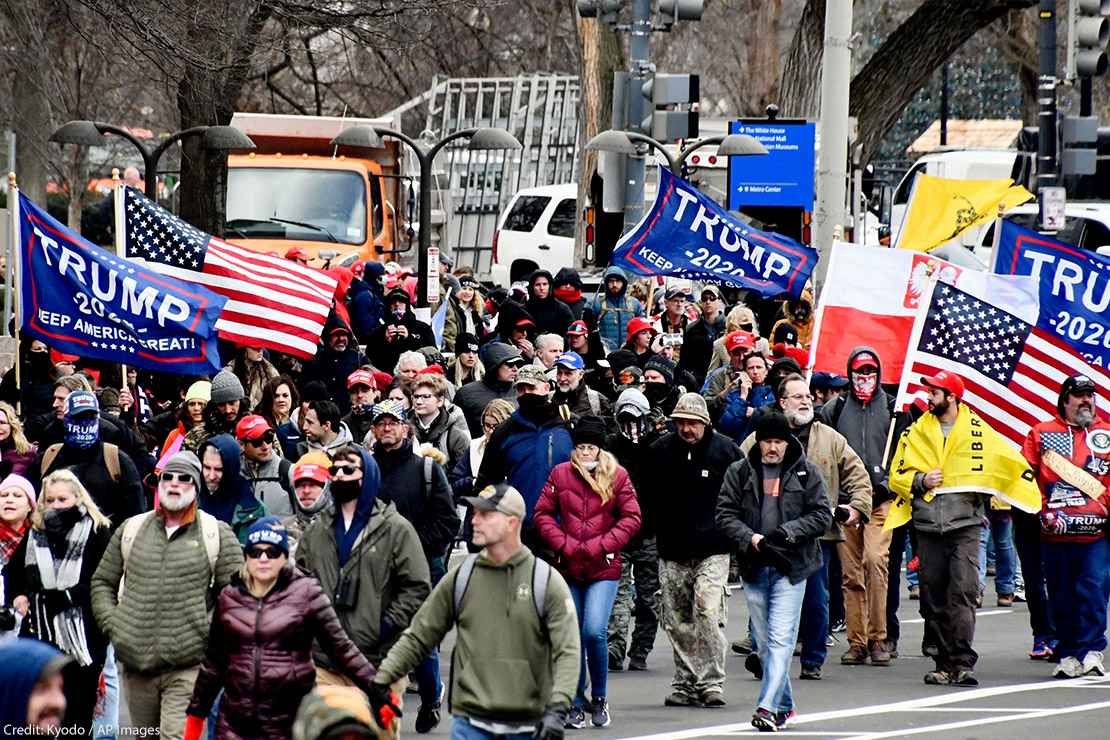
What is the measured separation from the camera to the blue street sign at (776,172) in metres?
29.3

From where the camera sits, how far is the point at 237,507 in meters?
10.9

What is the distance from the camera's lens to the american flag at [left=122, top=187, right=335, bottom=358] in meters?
15.1

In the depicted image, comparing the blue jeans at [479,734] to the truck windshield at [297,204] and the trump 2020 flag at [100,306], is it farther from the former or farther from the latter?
the truck windshield at [297,204]

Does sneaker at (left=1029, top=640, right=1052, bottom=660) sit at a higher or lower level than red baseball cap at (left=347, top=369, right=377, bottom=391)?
lower

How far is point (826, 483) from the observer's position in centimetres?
1303

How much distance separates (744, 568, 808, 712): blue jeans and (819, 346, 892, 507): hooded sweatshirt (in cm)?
232

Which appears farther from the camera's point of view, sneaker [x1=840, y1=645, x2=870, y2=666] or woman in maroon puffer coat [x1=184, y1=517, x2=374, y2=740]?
sneaker [x1=840, y1=645, x2=870, y2=666]


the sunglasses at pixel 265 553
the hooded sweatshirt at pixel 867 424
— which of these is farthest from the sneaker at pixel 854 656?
the sunglasses at pixel 265 553

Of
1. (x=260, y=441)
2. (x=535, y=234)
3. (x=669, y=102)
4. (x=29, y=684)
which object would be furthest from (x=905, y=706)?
(x=535, y=234)

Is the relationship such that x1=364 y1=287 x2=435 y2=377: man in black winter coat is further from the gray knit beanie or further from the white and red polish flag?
the gray knit beanie

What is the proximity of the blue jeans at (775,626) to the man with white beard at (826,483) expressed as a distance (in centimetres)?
117

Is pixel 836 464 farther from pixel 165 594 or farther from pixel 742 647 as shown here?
pixel 165 594

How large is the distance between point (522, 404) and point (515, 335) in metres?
6.59

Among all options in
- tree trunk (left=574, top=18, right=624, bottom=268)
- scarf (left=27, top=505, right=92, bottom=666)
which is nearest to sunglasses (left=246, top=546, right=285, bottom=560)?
scarf (left=27, top=505, right=92, bottom=666)
